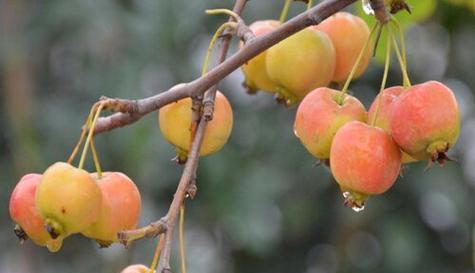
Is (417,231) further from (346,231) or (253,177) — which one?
(253,177)

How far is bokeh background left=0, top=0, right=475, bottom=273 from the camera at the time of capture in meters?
2.73

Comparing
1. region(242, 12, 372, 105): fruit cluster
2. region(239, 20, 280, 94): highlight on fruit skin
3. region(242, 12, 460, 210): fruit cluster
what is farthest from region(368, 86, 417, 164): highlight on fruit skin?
region(239, 20, 280, 94): highlight on fruit skin

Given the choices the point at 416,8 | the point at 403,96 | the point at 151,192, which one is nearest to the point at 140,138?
the point at 151,192

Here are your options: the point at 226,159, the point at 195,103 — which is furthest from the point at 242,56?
the point at 226,159

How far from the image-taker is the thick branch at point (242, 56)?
39.4 inches

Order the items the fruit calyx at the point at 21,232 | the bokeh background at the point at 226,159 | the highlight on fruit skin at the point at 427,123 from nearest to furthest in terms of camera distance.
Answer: the highlight on fruit skin at the point at 427,123, the fruit calyx at the point at 21,232, the bokeh background at the point at 226,159

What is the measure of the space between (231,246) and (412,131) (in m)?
2.19

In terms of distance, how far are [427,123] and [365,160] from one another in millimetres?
64

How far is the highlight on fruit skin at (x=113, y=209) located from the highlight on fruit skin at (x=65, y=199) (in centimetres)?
4

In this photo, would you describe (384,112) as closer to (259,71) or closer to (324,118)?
(324,118)

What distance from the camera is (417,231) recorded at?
2865mm

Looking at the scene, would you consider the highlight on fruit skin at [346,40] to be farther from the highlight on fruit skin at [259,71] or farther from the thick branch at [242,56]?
the thick branch at [242,56]

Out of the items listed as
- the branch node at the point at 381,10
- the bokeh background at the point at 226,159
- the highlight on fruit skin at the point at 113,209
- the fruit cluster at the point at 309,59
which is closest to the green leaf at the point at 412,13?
the fruit cluster at the point at 309,59

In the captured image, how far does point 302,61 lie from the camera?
3.78 ft
